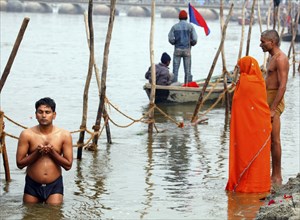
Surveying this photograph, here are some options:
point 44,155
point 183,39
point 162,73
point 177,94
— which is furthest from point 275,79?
point 183,39

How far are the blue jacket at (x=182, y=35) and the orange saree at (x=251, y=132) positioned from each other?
8.59 metres

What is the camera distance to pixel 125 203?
341 inches

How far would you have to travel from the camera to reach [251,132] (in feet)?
28.0

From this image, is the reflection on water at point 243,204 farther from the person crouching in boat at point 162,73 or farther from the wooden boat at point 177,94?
the wooden boat at point 177,94

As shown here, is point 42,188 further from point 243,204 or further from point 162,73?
point 162,73

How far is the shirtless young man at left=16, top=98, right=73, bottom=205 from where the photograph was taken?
771 cm

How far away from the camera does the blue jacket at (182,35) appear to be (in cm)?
1712

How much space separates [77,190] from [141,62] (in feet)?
88.5

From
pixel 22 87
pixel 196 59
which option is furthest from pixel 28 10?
pixel 22 87

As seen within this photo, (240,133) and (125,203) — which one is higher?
(240,133)

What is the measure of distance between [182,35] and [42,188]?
9.60 meters

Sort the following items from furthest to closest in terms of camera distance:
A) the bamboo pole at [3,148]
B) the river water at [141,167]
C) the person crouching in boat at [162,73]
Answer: the person crouching in boat at [162,73], the bamboo pole at [3,148], the river water at [141,167]

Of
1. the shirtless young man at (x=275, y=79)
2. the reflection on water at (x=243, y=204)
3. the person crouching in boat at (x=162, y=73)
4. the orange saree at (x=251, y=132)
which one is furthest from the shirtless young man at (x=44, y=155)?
the person crouching in boat at (x=162, y=73)

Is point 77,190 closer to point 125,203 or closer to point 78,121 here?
point 125,203
